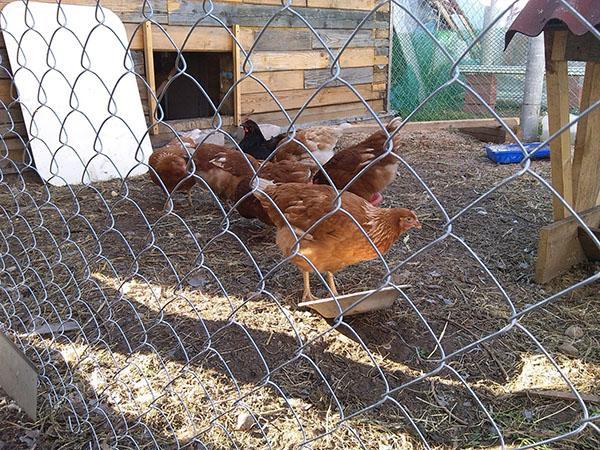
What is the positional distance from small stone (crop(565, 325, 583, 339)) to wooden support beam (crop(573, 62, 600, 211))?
0.80m

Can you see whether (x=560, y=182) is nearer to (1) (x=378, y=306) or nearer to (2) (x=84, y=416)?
(1) (x=378, y=306)

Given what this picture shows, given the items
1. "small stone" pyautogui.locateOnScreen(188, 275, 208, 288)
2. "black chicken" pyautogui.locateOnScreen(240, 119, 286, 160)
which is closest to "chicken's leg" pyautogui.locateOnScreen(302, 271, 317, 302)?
"small stone" pyautogui.locateOnScreen(188, 275, 208, 288)

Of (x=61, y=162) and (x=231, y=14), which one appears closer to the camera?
(x=61, y=162)

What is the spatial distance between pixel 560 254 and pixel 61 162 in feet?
12.0

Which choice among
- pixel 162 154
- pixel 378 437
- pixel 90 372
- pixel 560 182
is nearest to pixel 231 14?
pixel 162 154

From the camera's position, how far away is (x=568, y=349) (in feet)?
6.47

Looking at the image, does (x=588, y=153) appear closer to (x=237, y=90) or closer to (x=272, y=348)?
(x=272, y=348)

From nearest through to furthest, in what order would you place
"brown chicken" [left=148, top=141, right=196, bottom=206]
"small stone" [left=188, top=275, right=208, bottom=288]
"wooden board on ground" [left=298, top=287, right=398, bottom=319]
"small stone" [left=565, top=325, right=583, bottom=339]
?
"wooden board on ground" [left=298, top=287, right=398, bottom=319] < "small stone" [left=565, top=325, right=583, bottom=339] < "small stone" [left=188, top=275, right=208, bottom=288] < "brown chicken" [left=148, top=141, right=196, bottom=206]

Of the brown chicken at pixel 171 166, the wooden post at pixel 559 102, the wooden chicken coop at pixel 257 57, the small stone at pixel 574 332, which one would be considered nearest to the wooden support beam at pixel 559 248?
the wooden post at pixel 559 102

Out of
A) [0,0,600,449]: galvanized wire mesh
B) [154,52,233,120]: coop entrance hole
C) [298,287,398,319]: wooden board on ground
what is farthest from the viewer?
[154,52,233,120]: coop entrance hole

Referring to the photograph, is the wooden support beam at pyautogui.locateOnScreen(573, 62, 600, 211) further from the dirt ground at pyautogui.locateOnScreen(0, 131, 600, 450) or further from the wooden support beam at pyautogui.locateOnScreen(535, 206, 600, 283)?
the dirt ground at pyautogui.locateOnScreen(0, 131, 600, 450)

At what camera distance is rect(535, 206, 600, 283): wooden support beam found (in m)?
2.40

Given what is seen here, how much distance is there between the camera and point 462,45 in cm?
802

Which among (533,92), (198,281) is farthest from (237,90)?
(533,92)
